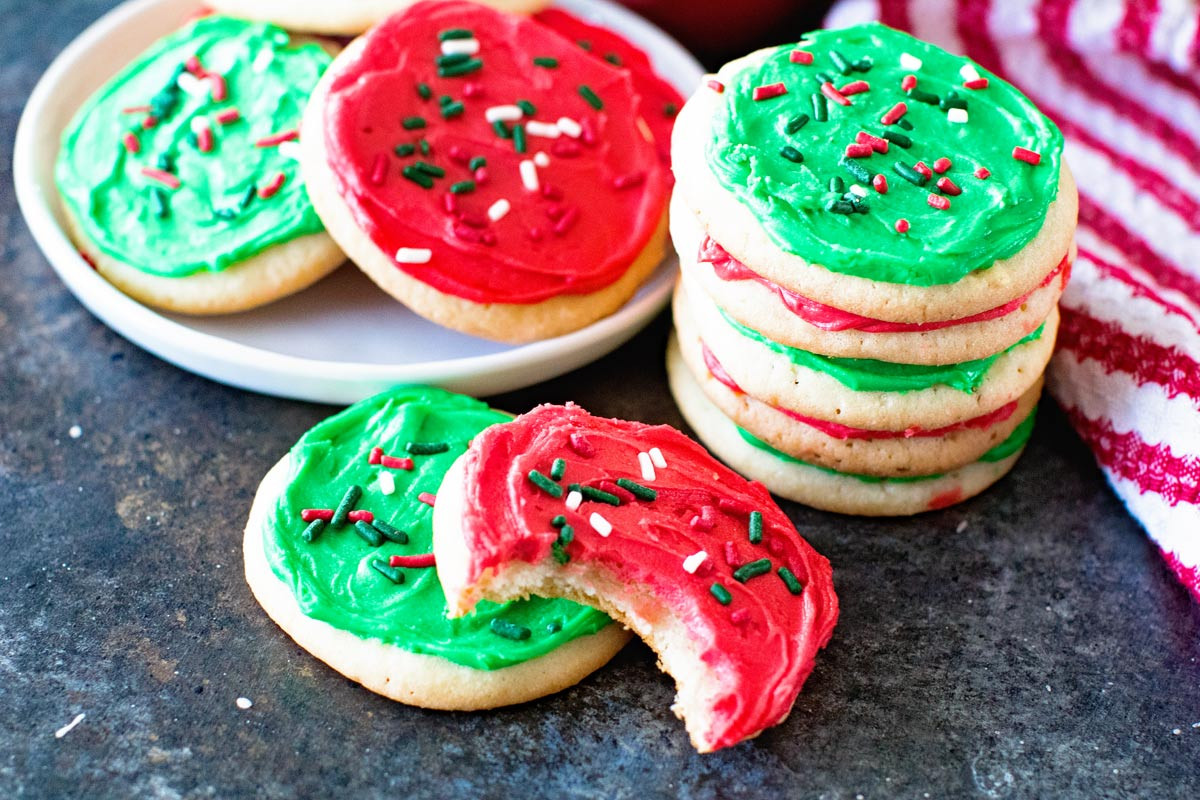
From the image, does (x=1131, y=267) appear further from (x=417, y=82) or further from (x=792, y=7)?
(x=417, y=82)

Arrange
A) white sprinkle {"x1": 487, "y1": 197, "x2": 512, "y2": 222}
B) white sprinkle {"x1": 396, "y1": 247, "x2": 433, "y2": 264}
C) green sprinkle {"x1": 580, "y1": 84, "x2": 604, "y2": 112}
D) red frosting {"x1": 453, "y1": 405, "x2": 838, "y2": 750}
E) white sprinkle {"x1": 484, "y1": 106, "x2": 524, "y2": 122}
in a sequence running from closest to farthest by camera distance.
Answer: red frosting {"x1": 453, "y1": 405, "x2": 838, "y2": 750}
white sprinkle {"x1": 396, "y1": 247, "x2": 433, "y2": 264}
white sprinkle {"x1": 487, "y1": 197, "x2": 512, "y2": 222}
white sprinkle {"x1": 484, "y1": 106, "x2": 524, "y2": 122}
green sprinkle {"x1": 580, "y1": 84, "x2": 604, "y2": 112}

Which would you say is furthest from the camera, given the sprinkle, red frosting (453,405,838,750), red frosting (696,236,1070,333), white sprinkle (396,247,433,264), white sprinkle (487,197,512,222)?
white sprinkle (487,197,512,222)

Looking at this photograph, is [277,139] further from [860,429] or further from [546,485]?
[860,429]

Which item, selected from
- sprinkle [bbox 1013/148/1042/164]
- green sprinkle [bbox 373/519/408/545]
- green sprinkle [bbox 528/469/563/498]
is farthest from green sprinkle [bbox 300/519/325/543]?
sprinkle [bbox 1013/148/1042/164]

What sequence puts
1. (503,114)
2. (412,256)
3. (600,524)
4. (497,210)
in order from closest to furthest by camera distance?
(600,524), (412,256), (497,210), (503,114)

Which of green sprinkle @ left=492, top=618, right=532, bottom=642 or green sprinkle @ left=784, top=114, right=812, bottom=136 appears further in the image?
green sprinkle @ left=784, top=114, right=812, bottom=136

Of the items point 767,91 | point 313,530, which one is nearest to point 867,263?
point 767,91

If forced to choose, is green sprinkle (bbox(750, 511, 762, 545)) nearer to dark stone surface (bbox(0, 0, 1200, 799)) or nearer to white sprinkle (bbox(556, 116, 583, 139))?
dark stone surface (bbox(0, 0, 1200, 799))

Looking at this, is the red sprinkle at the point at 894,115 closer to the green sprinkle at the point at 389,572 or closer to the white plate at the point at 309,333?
the white plate at the point at 309,333
